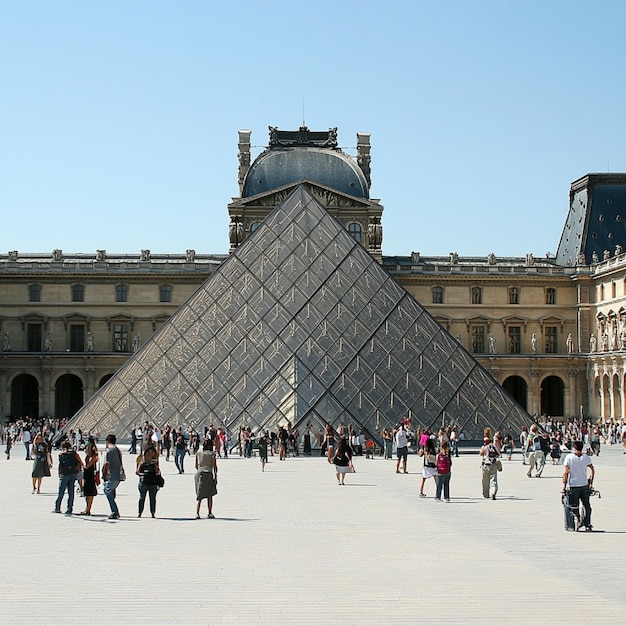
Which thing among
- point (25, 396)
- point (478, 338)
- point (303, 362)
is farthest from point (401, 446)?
point (25, 396)

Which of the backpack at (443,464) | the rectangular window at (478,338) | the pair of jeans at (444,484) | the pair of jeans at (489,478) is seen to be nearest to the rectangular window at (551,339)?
the rectangular window at (478,338)

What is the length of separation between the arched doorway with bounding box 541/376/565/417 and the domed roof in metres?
14.1

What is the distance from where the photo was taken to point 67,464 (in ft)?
43.4

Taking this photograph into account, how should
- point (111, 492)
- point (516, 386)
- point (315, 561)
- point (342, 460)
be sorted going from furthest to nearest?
1. point (516, 386)
2. point (342, 460)
3. point (111, 492)
4. point (315, 561)

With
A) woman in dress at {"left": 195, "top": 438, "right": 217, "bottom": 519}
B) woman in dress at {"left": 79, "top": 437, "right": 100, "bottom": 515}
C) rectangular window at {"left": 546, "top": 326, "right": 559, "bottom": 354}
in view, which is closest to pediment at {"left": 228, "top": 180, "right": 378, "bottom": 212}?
rectangular window at {"left": 546, "top": 326, "right": 559, "bottom": 354}

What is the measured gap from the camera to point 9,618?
7125 millimetres

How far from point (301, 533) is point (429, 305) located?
150ft

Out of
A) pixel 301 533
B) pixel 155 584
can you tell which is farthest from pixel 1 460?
pixel 155 584

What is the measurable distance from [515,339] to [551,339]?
6.01 ft

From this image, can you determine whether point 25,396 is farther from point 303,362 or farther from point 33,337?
point 303,362

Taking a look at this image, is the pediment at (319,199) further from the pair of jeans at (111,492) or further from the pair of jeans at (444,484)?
the pair of jeans at (111,492)

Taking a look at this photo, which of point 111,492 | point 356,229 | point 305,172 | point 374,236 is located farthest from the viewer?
point 305,172

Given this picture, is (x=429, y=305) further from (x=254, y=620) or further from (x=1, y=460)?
(x=254, y=620)

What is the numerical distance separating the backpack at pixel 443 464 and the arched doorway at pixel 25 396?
43903 millimetres
